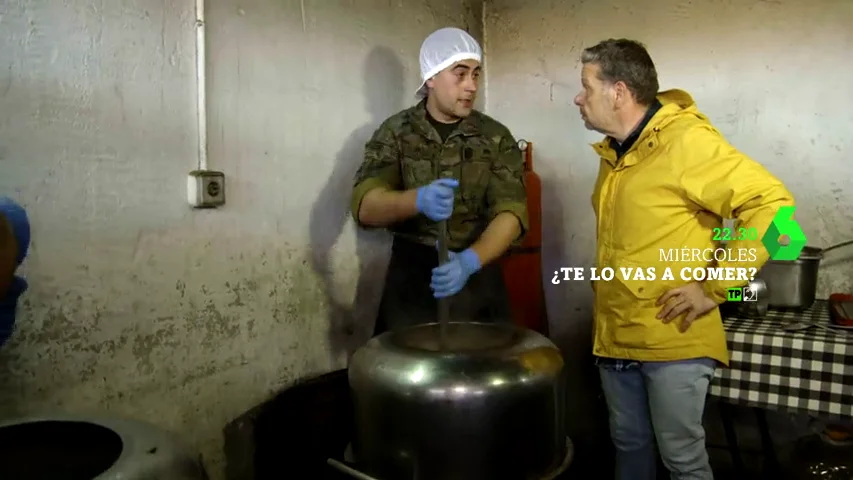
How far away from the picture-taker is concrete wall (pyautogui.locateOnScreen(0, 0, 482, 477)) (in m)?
1.54

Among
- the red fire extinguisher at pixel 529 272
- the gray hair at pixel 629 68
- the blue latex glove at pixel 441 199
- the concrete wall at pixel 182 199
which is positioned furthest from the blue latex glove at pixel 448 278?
the red fire extinguisher at pixel 529 272

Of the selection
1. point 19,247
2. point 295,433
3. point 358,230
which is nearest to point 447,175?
point 358,230

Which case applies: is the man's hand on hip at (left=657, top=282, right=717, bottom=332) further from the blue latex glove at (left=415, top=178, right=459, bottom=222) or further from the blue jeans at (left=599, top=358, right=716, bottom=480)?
the blue latex glove at (left=415, top=178, right=459, bottom=222)

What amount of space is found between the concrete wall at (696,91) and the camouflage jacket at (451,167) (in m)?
0.89

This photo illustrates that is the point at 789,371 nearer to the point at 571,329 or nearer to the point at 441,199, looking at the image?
the point at 441,199

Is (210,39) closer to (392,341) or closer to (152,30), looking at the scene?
(152,30)

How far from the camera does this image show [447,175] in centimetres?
211

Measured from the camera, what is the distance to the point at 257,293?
208cm

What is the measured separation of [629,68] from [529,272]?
1103 mm

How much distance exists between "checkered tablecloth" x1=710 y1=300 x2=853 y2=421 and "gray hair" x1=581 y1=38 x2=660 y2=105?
749mm

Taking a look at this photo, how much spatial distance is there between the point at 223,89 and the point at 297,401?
3.27 ft

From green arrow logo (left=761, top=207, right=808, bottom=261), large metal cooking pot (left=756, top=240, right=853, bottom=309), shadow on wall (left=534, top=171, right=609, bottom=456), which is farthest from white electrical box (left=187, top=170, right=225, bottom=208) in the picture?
large metal cooking pot (left=756, top=240, right=853, bottom=309)

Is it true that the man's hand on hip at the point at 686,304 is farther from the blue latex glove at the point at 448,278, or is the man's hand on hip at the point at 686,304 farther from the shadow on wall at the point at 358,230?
the shadow on wall at the point at 358,230

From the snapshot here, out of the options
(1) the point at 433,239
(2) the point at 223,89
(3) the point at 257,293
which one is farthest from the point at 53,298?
(1) the point at 433,239
